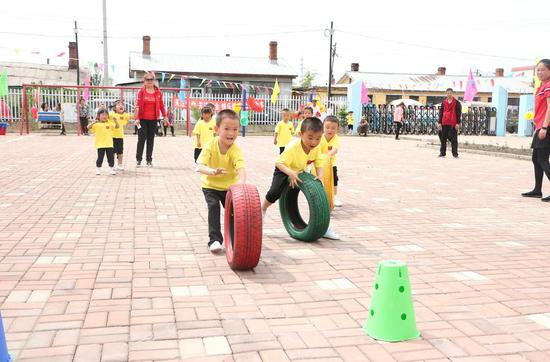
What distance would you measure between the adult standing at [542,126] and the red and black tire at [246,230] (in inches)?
226

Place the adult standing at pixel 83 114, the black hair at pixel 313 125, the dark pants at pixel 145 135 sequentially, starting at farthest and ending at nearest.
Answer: the adult standing at pixel 83 114
the dark pants at pixel 145 135
the black hair at pixel 313 125

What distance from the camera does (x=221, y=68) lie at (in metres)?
42.5

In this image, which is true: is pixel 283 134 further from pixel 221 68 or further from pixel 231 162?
pixel 221 68

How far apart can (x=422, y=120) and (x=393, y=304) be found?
3231cm

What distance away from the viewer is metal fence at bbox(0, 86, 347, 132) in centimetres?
2647

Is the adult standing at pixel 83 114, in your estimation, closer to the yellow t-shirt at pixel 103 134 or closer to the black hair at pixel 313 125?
the yellow t-shirt at pixel 103 134

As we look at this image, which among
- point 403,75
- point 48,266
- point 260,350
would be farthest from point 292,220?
point 403,75

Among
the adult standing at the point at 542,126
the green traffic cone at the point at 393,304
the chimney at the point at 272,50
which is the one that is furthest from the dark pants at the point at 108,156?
the chimney at the point at 272,50

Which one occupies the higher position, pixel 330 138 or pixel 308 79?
pixel 308 79

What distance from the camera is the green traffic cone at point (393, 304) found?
3025 mm

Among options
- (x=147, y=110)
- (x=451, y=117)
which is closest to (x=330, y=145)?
(x=147, y=110)

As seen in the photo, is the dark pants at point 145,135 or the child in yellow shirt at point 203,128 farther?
the dark pants at point 145,135

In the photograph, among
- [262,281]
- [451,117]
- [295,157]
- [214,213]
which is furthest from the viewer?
[451,117]

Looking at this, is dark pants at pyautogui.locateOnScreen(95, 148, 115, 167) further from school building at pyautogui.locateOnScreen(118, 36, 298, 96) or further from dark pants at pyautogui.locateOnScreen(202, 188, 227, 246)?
school building at pyautogui.locateOnScreen(118, 36, 298, 96)
